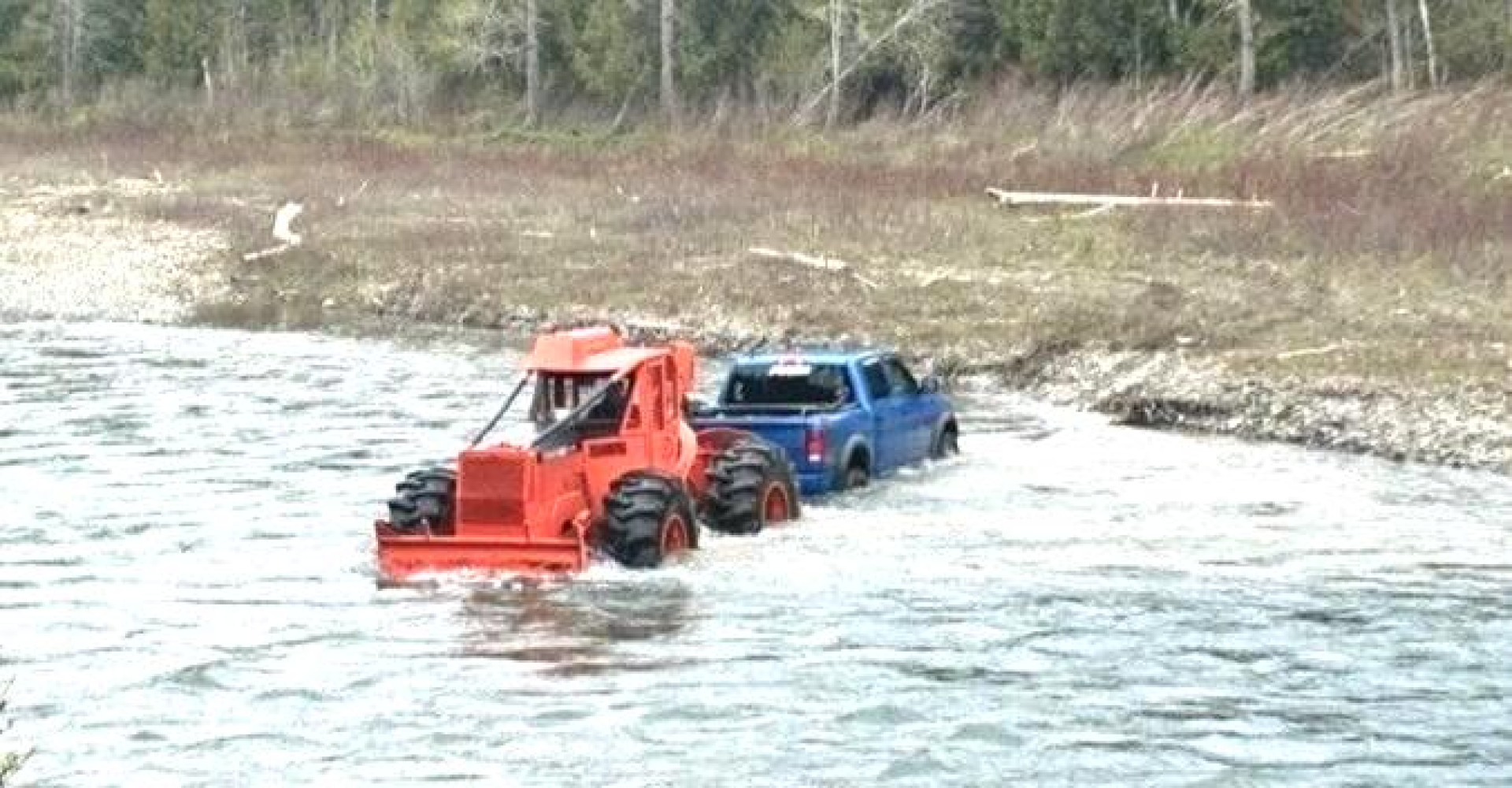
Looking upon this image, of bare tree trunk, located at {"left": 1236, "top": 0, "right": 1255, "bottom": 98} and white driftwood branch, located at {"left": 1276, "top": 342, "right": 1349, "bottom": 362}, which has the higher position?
bare tree trunk, located at {"left": 1236, "top": 0, "right": 1255, "bottom": 98}

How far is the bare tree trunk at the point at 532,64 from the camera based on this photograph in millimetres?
71812

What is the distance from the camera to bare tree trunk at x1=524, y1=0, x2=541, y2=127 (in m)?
71.8

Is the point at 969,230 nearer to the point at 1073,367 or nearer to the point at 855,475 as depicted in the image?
the point at 1073,367

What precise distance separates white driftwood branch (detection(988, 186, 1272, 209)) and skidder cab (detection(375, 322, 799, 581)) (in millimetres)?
22192

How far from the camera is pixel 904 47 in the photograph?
6669 centimetres

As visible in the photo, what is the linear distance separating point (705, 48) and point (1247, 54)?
21.4 meters

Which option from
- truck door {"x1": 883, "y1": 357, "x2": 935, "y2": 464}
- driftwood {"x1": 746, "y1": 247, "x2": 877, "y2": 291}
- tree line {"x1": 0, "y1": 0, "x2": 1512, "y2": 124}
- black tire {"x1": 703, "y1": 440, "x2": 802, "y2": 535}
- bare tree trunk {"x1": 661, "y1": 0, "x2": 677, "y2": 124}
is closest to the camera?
black tire {"x1": 703, "y1": 440, "x2": 802, "y2": 535}

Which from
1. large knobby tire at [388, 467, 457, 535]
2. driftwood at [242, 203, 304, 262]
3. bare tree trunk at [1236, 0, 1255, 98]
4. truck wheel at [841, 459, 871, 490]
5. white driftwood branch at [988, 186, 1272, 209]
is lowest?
truck wheel at [841, 459, 871, 490]

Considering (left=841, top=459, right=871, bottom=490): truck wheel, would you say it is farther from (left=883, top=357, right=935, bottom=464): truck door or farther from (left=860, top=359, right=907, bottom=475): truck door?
(left=883, top=357, right=935, bottom=464): truck door

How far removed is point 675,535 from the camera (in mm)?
20266

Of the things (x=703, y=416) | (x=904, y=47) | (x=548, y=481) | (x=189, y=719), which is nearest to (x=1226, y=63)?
(x=904, y=47)

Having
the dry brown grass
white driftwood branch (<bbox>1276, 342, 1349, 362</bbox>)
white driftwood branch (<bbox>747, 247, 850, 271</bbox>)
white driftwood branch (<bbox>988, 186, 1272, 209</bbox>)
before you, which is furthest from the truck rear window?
white driftwood branch (<bbox>988, 186, 1272, 209</bbox>)

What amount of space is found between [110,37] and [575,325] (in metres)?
63.6

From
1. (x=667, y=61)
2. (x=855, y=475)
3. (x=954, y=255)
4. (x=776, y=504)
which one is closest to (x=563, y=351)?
(x=776, y=504)
